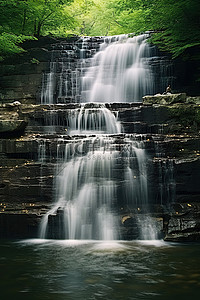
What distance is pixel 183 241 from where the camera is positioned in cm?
765

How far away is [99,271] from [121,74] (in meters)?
12.5

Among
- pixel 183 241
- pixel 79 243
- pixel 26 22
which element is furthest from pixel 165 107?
pixel 26 22

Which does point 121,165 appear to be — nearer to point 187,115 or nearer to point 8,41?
point 187,115

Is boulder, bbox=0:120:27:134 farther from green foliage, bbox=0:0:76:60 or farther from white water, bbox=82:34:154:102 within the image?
white water, bbox=82:34:154:102

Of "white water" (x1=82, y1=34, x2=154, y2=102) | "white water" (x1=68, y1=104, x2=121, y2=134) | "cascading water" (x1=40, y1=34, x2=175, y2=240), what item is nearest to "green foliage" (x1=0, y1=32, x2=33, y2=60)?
"white water" (x1=82, y1=34, x2=154, y2=102)

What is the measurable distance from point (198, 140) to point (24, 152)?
5.22 m

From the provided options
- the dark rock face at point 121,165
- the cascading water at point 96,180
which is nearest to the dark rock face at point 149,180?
the dark rock face at point 121,165

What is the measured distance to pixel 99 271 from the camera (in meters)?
5.61

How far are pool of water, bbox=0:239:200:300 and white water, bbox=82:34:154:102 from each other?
9.60m

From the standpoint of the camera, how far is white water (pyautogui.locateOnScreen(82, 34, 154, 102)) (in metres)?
15.8

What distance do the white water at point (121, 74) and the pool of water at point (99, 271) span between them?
9.60 meters

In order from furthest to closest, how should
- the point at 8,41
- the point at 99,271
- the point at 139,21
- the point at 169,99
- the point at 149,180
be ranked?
the point at 139,21, the point at 8,41, the point at 169,99, the point at 149,180, the point at 99,271

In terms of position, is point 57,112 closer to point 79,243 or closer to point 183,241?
point 79,243

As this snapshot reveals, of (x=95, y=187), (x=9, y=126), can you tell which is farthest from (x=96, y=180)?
(x=9, y=126)
